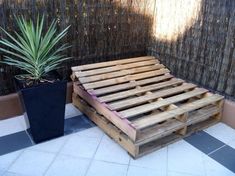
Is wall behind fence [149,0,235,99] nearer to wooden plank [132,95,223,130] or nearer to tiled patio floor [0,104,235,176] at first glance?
wooden plank [132,95,223,130]

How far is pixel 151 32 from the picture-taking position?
12.0ft

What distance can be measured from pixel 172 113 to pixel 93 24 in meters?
1.42

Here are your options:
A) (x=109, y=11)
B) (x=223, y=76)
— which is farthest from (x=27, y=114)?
(x=223, y=76)

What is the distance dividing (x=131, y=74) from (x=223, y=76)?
1.02m

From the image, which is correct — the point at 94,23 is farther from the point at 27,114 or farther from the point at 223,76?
the point at 223,76

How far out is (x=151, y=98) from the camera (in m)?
2.69

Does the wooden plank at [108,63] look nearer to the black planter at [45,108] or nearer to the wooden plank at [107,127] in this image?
the wooden plank at [107,127]

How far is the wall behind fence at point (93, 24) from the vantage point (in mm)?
2664

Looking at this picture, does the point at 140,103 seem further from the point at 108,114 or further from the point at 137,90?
the point at 108,114

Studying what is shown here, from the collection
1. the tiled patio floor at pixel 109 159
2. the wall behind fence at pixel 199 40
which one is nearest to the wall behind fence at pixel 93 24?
the wall behind fence at pixel 199 40

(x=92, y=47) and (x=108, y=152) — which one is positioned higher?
(x=92, y=47)

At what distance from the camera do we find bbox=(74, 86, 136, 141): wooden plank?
2232 mm

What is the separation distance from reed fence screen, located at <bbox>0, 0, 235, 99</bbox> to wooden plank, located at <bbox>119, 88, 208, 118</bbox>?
27 cm

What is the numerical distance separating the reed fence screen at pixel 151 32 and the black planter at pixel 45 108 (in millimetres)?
651
